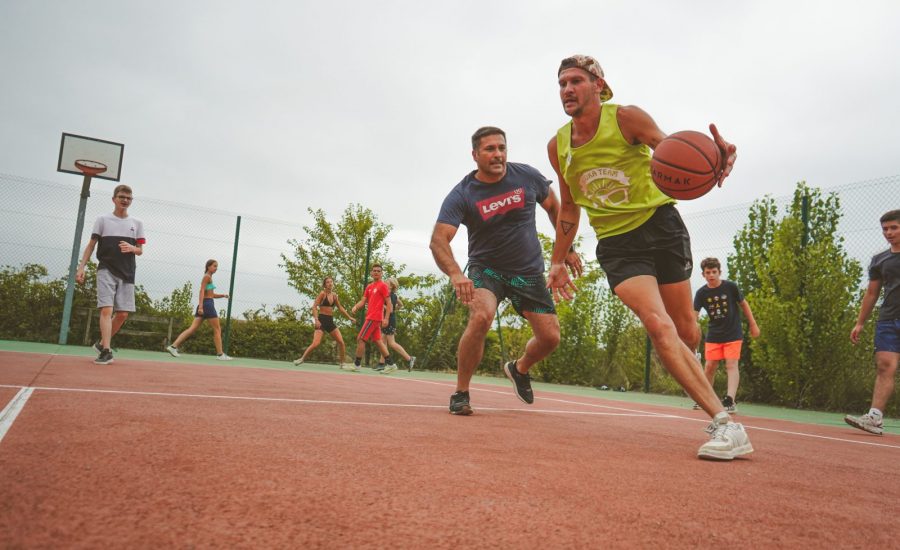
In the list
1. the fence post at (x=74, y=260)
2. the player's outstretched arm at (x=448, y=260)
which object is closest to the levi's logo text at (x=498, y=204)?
the player's outstretched arm at (x=448, y=260)

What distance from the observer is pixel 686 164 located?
2.83 metres

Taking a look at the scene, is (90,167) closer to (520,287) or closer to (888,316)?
(520,287)

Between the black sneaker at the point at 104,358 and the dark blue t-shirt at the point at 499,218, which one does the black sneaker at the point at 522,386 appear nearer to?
the dark blue t-shirt at the point at 499,218

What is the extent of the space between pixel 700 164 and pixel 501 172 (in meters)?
1.81

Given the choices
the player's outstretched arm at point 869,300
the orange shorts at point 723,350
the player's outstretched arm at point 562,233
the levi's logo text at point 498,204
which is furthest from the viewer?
the orange shorts at point 723,350

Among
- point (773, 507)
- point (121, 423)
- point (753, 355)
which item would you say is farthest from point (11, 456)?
point (753, 355)

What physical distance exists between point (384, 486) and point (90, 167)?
13.6 meters

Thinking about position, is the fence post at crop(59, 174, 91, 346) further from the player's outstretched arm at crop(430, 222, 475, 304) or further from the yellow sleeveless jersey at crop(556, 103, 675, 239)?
the yellow sleeveless jersey at crop(556, 103, 675, 239)

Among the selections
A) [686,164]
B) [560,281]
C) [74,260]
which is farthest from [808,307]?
[74,260]

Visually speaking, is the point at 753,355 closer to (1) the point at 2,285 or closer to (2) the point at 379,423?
(2) the point at 379,423

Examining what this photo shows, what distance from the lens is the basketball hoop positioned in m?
12.4

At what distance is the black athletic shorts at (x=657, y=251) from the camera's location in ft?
10.7

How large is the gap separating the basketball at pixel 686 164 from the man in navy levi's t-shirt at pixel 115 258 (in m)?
6.15

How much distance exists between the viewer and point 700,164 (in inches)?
111
